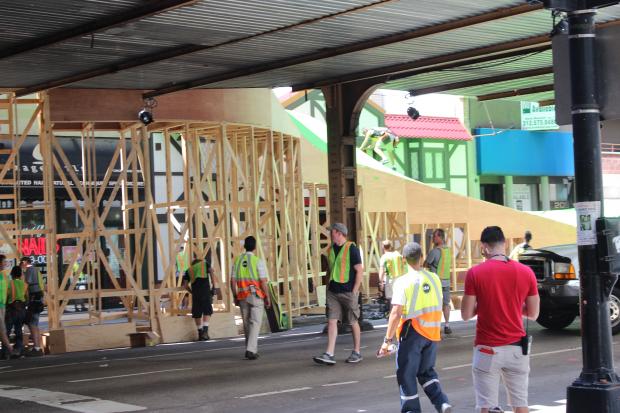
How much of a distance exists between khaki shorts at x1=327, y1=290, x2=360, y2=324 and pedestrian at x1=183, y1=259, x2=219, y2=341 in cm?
606

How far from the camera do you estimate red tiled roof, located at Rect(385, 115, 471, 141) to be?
4309 centimetres

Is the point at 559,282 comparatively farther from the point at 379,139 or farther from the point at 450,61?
the point at 379,139

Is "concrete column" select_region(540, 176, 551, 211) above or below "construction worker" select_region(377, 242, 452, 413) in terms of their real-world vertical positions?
above

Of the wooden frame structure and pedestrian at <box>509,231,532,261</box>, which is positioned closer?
pedestrian at <box>509,231,532,261</box>

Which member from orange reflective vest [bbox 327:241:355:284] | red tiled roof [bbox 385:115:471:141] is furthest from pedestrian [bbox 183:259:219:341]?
red tiled roof [bbox 385:115:471:141]

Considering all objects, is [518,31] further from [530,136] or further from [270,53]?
[530,136]

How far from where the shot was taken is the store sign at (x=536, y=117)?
46469 millimetres

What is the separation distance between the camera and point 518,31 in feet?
57.4

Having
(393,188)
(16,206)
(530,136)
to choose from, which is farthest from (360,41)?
(530,136)

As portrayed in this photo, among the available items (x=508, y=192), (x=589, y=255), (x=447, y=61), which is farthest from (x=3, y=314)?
(x=508, y=192)

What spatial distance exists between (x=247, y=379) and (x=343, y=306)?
81.4 inches

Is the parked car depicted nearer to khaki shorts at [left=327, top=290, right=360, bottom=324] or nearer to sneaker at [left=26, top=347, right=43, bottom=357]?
khaki shorts at [left=327, top=290, right=360, bottom=324]

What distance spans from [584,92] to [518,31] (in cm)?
860

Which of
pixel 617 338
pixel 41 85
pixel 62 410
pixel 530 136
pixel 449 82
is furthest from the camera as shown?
pixel 530 136
